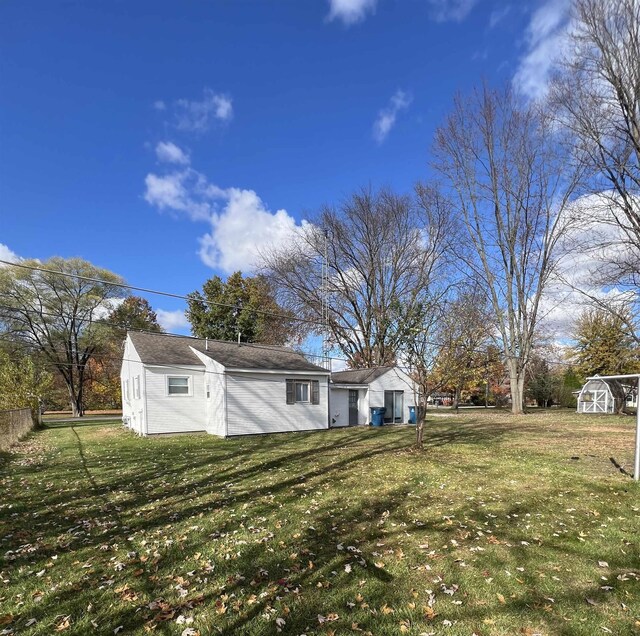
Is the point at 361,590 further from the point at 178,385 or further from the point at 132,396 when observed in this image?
the point at 132,396

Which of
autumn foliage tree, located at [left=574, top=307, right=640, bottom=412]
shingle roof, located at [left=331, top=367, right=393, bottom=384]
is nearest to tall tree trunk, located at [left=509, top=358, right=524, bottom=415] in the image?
autumn foliage tree, located at [left=574, top=307, right=640, bottom=412]

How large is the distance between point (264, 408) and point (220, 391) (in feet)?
6.56

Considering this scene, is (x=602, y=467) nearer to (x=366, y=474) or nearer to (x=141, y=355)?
(x=366, y=474)

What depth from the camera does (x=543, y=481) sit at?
770cm

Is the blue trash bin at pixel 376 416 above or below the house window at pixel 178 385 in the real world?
below

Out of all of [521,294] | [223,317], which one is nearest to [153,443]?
[223,317]

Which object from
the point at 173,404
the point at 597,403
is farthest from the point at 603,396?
the point at 173,404

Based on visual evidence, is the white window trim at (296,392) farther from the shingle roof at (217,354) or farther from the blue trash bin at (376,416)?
the blue trash bin at (376,416)

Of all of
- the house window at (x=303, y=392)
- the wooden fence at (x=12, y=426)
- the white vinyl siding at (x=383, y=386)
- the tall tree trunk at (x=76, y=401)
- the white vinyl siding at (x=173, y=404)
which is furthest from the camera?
the tall tree trunk at (x=76, y=401)

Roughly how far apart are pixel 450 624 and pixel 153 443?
1304 cm

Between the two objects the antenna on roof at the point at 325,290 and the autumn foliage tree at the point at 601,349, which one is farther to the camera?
the autumn foliage tree at the point at 601,349

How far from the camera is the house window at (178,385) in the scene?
17.0 m

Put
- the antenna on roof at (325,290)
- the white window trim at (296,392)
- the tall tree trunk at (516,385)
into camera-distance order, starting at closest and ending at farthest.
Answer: the white window trim at (296,392) → the tall tree trunk at (516,385) → the antenna on roof at (325,290)

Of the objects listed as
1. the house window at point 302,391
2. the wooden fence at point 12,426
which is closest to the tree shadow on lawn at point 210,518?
the wooden fence at point 12,426
